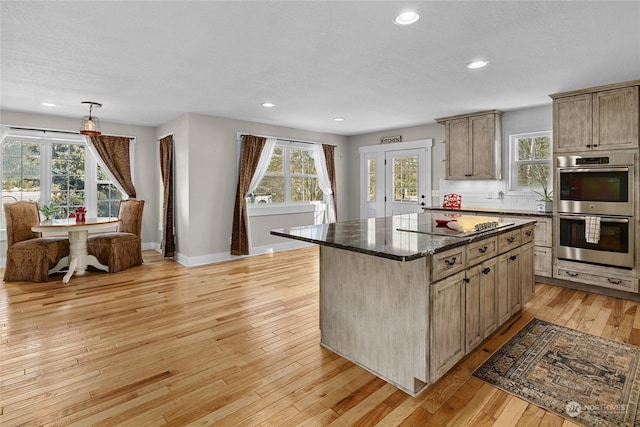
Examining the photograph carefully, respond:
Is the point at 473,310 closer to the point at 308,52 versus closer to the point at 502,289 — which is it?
the point at 502,289

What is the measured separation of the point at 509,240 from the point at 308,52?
2371mm

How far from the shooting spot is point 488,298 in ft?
8.66

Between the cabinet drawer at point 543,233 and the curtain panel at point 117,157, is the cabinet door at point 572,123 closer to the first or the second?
the cabinet drawer at point 543,233

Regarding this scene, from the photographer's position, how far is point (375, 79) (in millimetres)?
3732

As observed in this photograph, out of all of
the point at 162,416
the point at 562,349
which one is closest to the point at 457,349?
the point at 562,349

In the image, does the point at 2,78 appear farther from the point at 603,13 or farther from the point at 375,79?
the point at 603,13

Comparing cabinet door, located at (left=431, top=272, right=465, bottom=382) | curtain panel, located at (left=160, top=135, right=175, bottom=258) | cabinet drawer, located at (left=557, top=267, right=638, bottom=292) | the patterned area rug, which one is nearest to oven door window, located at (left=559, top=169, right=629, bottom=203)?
cabinet drawer, located at (left=557, top=267, right=638, bottom=292)

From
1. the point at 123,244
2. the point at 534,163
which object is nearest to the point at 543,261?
the point at 534,163

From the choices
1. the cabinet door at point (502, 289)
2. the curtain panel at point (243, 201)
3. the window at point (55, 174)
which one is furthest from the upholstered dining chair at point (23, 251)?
the cabinet door at point (502, 289)

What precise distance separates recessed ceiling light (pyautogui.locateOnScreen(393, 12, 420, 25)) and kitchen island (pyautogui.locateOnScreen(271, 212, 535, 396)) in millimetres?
1505

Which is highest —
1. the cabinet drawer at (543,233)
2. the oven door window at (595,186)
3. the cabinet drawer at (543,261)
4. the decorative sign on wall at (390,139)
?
the decorative sign on wall at (390,139)

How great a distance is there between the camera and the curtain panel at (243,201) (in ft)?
19.4

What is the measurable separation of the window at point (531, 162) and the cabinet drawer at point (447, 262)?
3.49m

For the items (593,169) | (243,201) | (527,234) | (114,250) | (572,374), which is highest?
(593,169)
